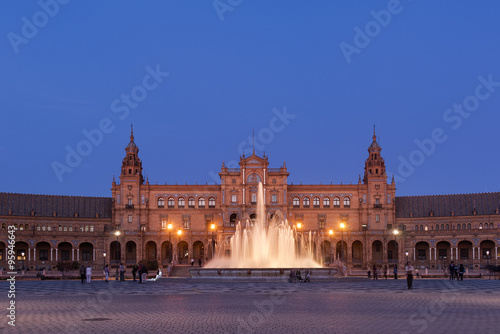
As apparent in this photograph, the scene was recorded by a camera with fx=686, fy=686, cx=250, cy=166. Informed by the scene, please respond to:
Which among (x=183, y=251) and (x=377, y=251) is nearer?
(x=377, y=251)

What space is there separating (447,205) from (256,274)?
254 feet

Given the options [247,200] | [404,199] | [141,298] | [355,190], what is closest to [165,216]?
[247,200]

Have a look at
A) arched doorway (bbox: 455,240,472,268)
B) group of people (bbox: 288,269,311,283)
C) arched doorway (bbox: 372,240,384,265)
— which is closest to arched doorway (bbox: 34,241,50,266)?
arched doorway (bbox: 372,240,384,265)

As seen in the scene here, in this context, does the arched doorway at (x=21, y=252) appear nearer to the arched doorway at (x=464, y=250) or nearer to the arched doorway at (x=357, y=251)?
the arched doorway at (x=357, y=251)

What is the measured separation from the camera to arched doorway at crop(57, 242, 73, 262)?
117 metres

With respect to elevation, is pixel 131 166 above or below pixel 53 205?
above

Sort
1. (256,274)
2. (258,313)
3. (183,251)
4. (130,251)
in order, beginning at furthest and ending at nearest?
(183,251)
(130,251)
(256,274)
(258,313)

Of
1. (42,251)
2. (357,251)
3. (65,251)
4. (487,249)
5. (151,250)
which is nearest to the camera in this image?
(487,249)

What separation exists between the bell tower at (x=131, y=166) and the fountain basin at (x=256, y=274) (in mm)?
66650

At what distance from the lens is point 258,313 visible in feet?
84.6

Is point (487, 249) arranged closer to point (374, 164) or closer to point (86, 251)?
point (374, 164)

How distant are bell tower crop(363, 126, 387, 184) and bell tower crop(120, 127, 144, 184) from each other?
133 ft

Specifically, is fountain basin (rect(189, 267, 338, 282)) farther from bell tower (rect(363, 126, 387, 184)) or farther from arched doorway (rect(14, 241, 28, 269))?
bell tower (rect(363, 126, 387, 184))

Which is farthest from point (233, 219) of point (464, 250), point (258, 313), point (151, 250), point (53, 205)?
point (258, 313)
